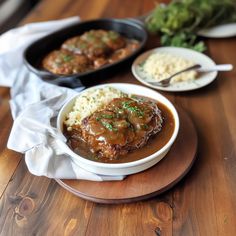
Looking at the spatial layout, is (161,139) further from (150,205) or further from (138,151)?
(150,205)

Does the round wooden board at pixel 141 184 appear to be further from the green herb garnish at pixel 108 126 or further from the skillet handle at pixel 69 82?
the skillet handle at pixel 69 82

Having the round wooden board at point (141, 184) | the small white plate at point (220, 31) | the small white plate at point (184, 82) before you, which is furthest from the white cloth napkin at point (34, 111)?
the small white plate at point (220, 31)

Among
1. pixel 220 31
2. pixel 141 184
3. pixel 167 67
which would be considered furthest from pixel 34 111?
pixel 220 31

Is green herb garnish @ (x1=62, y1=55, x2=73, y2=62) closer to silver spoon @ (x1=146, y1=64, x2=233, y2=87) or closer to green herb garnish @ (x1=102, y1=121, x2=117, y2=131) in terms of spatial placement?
silver spoon @ (x1=146, y1=64, x2=233, y2=87)

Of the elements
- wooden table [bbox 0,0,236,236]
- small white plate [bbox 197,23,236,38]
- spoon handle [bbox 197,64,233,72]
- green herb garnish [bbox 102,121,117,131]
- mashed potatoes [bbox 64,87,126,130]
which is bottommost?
small white plate [bbox 197,23,236,38]

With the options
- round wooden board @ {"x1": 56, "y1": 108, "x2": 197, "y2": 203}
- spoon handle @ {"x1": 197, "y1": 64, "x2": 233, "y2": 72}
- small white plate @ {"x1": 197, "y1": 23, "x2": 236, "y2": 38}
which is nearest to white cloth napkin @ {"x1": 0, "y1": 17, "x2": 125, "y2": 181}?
round wooden board @ {"x1": 56, "y1": 108, "x2": 197, "y2": 203}
